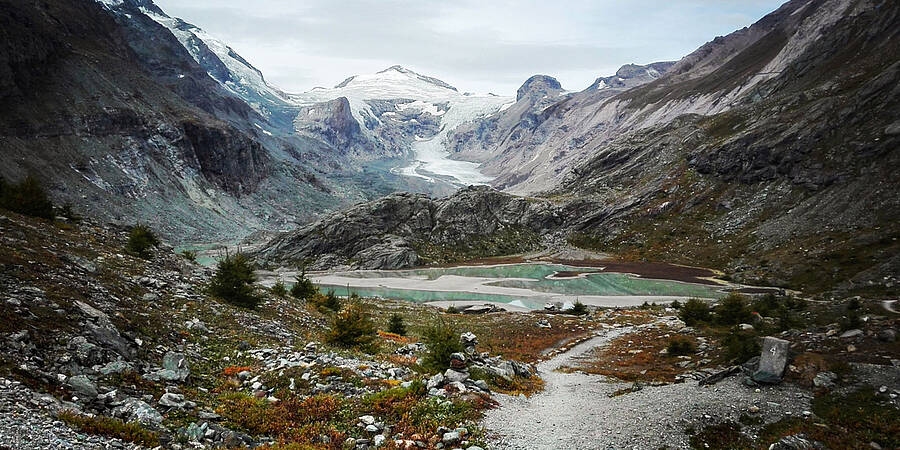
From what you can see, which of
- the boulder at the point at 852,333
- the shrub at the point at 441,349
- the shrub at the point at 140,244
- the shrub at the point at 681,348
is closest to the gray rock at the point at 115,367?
the shrub at the point at 441,349

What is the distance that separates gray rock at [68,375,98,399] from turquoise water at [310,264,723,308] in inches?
2420

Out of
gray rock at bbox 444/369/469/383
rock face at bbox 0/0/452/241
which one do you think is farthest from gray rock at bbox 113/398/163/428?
rock face at bbox 0/0/452/241

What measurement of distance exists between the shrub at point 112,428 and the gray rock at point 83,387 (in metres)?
1.14

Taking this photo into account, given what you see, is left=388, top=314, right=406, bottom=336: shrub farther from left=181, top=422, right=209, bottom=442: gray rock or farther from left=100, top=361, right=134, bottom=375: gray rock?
left=181, top=422, right=209, bottom=442: gray rock

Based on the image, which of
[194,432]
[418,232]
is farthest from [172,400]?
[418,232]

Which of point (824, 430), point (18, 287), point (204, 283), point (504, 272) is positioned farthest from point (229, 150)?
point (824, 430)

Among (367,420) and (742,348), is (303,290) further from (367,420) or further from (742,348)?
(742,348)

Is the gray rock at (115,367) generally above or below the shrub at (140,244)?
below

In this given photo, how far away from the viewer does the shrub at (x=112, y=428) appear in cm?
843

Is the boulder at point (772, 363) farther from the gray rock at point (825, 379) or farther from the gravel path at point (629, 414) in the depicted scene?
the gray rock at point (825, 379)

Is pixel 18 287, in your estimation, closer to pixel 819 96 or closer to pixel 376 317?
pixel 376 317

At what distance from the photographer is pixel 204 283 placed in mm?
25141

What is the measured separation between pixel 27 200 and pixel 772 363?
37163 millimetres

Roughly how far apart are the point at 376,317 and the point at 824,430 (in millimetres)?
37666
